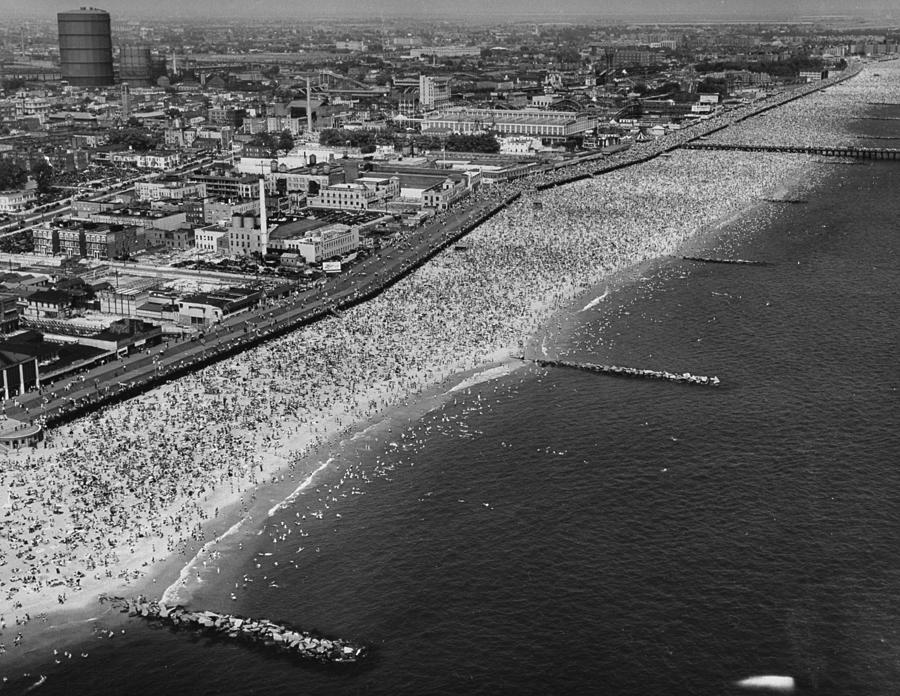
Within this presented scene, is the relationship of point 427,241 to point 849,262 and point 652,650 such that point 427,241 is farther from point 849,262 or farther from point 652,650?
point 652,650

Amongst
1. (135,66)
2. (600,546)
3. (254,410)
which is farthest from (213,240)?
(135,66)

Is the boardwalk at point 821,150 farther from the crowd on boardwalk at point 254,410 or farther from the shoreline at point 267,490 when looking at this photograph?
the shoreline at point 267,490

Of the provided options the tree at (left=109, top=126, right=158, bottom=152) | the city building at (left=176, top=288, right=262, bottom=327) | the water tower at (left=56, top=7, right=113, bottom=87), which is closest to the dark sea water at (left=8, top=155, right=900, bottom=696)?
the city building at (left=176, top=288, right=262, bottom=327)

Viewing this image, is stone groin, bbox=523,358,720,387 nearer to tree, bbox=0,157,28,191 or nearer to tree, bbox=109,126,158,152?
tree, bbox=0,157,28,191

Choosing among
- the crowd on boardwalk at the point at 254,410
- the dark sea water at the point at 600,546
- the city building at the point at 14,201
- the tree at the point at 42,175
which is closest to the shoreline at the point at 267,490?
the crowd on boardwalk at the point at 254,410

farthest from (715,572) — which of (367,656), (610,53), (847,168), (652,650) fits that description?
(610,53)
